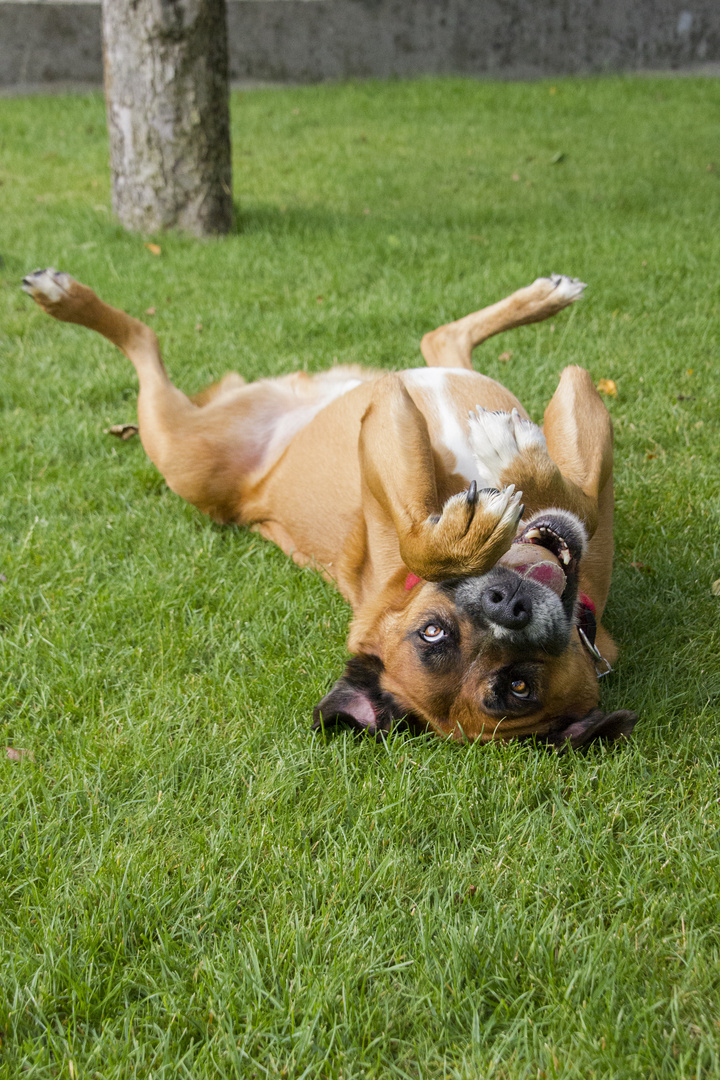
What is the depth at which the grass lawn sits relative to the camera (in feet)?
6.90

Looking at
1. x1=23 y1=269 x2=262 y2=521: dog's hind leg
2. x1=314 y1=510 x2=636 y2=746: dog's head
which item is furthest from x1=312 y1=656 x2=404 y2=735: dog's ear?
x1=23 y1=269 x2=262 y2=521: dog's hind leg

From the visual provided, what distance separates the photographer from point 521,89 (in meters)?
14.0

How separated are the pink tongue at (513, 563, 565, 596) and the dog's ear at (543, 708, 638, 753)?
0.43 metres

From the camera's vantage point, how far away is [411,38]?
14.5 metres

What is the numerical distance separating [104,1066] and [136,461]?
331cm

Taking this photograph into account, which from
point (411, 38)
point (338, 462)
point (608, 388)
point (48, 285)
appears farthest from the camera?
point (411, 38)

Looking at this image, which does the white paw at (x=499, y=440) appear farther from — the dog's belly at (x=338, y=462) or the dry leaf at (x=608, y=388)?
the dry leaf at (x=608, y=388)

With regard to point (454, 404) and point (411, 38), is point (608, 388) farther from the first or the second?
point (411, 38)

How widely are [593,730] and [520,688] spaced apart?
0.86ft

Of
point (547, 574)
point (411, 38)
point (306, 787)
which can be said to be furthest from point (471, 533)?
point (411, 38)

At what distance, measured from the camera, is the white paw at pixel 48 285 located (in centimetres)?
477

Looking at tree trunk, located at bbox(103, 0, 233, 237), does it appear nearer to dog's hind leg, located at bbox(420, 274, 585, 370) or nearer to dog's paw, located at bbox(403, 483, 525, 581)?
dog's hind leg, located at bbox(420, 274, 585, 370)

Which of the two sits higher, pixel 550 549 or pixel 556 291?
pixel 556 291

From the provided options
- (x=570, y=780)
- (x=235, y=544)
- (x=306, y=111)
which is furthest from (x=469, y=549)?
(x=306, y=111)
